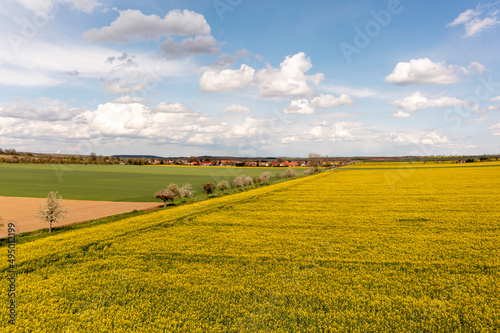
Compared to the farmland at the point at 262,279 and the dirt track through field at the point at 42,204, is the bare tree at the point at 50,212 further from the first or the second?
the farmland at the point at 262,279

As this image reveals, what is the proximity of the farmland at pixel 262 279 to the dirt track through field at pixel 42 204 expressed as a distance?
27319 millimetres

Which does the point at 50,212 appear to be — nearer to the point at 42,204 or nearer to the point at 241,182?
the point at 42,204

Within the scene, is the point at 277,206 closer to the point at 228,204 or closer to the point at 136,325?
the point at 228,204

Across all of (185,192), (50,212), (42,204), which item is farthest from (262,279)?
(42,204)

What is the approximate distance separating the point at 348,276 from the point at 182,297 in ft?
15.8

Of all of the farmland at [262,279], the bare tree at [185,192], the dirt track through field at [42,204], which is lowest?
the dirt track through field at [42,204]

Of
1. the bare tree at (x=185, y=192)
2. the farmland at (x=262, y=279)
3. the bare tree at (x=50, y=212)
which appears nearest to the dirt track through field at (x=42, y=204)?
the bare tree at (x=50, y=212)

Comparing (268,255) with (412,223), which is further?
(412,223)

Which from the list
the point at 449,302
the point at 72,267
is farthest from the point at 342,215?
the point at 72,267

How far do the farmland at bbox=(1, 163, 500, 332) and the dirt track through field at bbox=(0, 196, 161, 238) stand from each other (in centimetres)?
2732

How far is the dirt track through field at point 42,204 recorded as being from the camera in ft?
111

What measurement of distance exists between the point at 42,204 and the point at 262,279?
171 ft

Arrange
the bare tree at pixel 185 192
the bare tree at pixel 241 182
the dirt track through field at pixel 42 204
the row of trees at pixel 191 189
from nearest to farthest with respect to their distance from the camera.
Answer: the dirt track through field at pixel 42 204
the row of trees at pixel 191 189
the bare tree at pixel 185 192
the bare tree at pixel 241 182

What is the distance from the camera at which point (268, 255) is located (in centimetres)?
953
